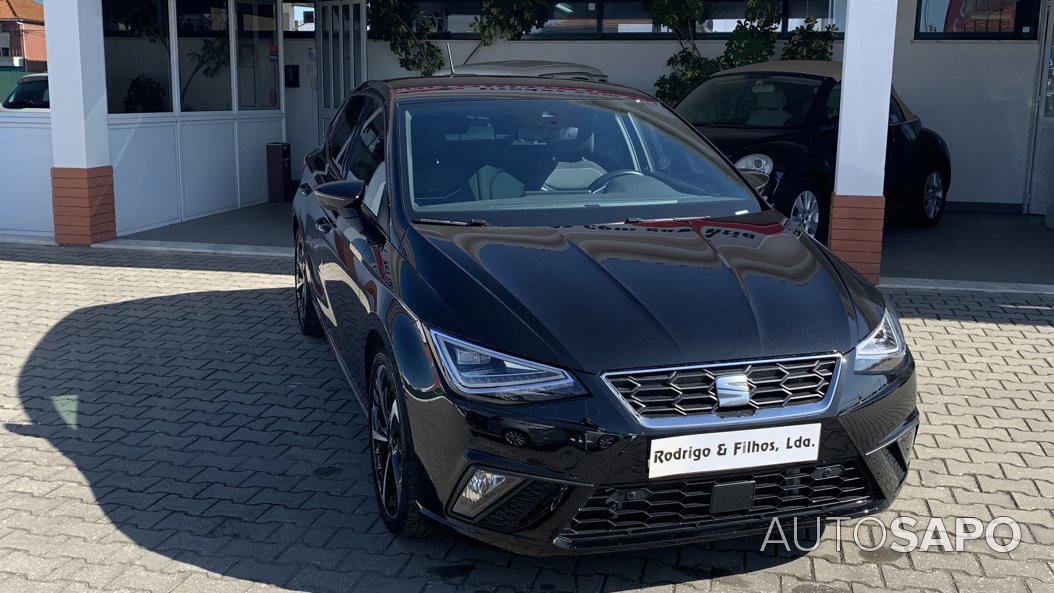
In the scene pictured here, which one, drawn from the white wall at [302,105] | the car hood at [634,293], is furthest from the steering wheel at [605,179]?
the white wall at [302,105]

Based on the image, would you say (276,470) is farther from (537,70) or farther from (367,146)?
(537,70)

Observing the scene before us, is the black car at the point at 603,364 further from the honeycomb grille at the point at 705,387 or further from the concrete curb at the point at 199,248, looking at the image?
the concrete curb at the point at 199,248

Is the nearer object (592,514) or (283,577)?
(592,514)

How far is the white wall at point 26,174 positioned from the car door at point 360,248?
618 cm

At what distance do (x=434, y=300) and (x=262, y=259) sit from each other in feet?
20.5

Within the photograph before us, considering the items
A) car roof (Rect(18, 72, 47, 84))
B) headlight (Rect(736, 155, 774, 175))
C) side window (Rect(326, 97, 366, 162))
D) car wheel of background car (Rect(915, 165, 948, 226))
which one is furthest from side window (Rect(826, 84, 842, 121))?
car roof (Rect(18, 72, 47, 84))

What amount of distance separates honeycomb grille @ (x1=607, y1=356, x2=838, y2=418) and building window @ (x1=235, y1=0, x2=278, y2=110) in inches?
415

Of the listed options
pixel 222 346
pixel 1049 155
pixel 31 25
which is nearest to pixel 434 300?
pixel 222 346

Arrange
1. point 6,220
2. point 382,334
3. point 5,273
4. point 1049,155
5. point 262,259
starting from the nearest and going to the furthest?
point 382,334 < point 5,273 < point 262,259 < point 6,220 < point 1049,155

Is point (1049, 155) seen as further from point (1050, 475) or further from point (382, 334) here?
point (382, 334)

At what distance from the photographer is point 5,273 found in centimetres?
891

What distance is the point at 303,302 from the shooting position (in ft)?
22.2

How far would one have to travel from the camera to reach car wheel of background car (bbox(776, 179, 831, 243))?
9383 millimetres

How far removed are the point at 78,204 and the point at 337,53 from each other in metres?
5.16
